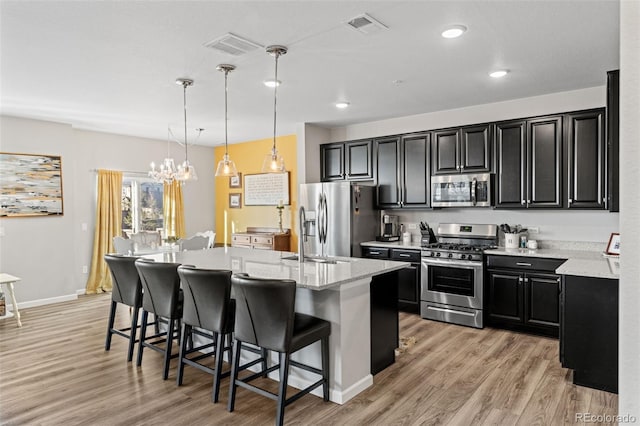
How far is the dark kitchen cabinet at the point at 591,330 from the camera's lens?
9.60ft

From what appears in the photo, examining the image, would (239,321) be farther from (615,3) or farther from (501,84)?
(501,84)

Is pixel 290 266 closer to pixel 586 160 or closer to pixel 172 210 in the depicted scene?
pixel 586 160

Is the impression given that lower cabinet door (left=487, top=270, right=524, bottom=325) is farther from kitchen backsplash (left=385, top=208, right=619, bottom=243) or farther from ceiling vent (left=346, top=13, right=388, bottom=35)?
ceiling vent (left=346, top=13, right=388, bottom=35)

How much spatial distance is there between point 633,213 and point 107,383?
357 centimetres

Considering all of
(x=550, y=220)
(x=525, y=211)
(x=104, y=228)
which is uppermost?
(x=525, y=211)

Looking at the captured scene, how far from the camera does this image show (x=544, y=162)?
445 centimetres

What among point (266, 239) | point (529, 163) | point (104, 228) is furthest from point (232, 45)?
point (104, 228)

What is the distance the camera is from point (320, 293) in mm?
2943

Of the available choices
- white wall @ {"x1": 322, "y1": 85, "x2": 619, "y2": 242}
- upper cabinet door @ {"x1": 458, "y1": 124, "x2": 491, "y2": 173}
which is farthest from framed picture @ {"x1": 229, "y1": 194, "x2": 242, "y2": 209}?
upper cabinet door @ {"x1": 458, "y1": 124, "x2": 491, "y2": 173}

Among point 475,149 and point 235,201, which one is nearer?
point 475,149

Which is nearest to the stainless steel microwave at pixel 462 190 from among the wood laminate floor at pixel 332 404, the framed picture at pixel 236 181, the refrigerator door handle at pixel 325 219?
the refrigerator door handle at pixel 325 219

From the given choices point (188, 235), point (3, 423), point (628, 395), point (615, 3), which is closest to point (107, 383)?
point (3, 423)

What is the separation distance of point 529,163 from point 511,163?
189 millimetres

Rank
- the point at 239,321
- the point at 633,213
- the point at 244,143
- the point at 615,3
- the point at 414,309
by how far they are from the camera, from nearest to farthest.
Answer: the point at 633,213
the point at 615,3
the point at 239,321
the point at 414,309
the point at 244,143
